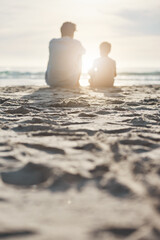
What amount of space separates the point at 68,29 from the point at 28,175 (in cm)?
654

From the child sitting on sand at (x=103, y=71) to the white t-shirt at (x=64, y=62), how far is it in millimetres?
744

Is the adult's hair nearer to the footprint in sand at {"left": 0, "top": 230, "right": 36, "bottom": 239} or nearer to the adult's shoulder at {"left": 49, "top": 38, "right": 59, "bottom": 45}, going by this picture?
the adult's shoulder at {"left": 49, "top": 38, "right": 59, "bottom": 45}

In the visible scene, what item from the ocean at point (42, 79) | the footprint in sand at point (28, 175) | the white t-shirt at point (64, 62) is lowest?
the footprint in sand at point (28, 175)

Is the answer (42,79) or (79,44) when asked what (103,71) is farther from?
(42,79)

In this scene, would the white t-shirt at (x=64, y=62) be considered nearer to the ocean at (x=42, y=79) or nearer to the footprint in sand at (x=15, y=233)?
the ocean at (x=42, y=79)

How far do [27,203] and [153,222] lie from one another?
542 millimetres

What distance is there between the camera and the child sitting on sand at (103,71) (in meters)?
8.58

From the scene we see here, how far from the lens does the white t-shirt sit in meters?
7.64

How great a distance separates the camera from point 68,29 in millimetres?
7562

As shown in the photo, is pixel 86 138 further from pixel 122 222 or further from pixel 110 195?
pixel 122 222

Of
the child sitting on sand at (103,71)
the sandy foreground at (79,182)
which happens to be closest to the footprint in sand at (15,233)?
the sandy foreground at (79,182)

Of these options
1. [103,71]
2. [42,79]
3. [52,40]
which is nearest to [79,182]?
[52,40]

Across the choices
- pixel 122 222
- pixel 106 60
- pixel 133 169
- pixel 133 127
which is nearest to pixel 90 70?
pixel 106 60

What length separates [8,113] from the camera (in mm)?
3586
